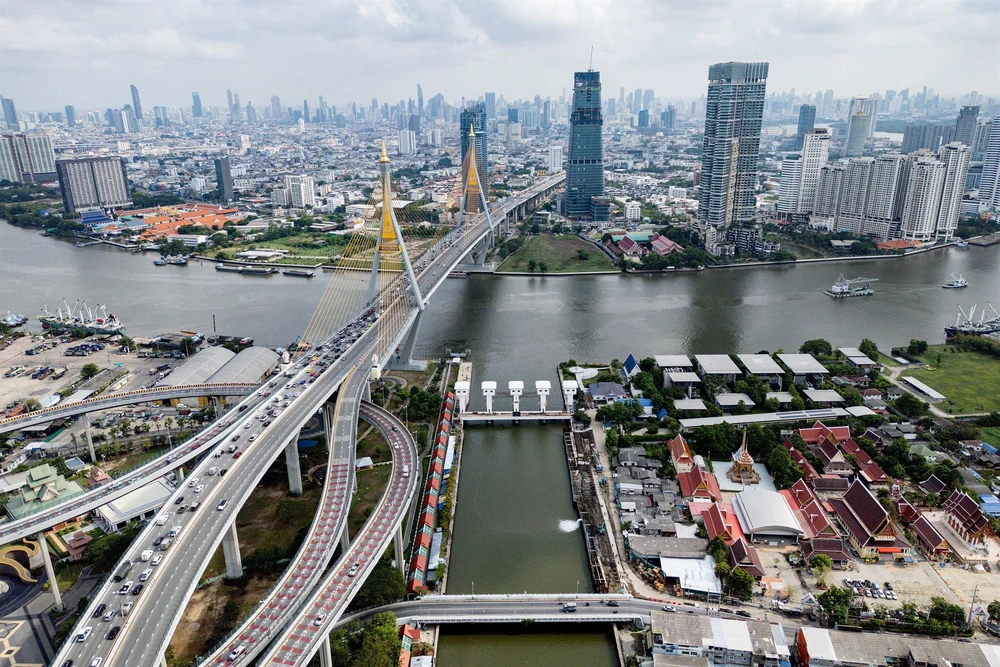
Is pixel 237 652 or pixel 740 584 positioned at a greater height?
pixel 237 652

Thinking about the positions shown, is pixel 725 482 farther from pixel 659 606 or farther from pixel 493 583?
pixel 493 583

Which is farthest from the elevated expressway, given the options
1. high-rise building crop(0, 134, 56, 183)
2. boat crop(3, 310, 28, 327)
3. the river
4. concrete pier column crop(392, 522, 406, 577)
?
high-rise building crop(0, 134, 56, 183)

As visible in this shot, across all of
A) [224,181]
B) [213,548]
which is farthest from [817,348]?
[224,181]

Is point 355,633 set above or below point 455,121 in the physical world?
below

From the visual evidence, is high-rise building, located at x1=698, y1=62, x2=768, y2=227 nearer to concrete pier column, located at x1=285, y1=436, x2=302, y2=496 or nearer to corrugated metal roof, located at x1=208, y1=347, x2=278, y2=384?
corrugated metal roof, located at x1=208, y1=347, x2=278, y2=384

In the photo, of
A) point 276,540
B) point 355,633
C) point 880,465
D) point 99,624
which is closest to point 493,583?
point 355,633

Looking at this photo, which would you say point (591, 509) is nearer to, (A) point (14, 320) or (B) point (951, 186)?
(A) point (14, 320)

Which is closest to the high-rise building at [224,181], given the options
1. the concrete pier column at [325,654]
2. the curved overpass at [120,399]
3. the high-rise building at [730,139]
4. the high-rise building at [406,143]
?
the high-rise building at [730,139]

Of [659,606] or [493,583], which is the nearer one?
[659,606]
